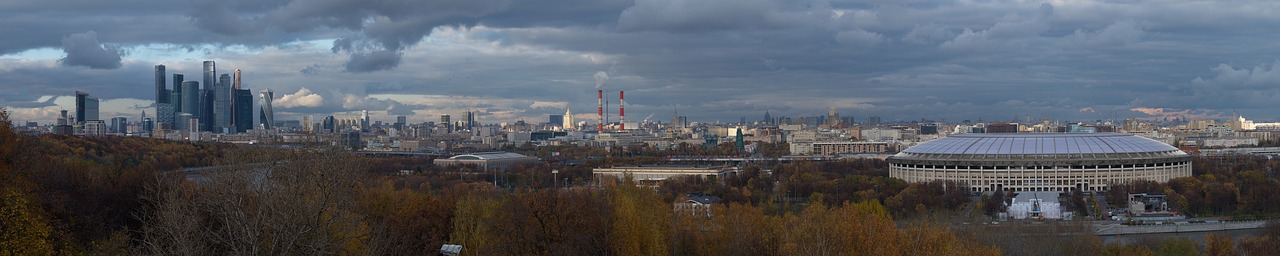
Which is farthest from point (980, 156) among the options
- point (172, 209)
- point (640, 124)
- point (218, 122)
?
point (640, 124)

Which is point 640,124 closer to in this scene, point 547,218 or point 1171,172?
point 1171,172

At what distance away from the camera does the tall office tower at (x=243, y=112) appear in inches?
5595

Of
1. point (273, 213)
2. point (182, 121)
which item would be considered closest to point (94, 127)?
point (182, 121)

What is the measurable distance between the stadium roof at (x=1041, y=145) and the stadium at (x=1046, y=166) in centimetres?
4

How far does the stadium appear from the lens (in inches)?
2058

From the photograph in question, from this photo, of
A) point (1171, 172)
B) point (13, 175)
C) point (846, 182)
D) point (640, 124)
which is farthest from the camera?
point (640, 124)

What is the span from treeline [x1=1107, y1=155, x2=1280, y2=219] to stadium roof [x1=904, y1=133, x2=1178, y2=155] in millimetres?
5110

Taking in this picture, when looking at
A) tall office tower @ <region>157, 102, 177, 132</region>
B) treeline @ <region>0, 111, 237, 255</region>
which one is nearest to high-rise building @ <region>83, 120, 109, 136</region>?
tall office tower @ <region>157, 102, 177, 132</region>

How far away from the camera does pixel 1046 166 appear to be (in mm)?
52812

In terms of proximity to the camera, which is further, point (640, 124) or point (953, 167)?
point (640, 124)

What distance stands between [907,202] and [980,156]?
16.8m

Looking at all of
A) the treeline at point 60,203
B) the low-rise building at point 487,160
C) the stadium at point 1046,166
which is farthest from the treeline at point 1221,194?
the low-rise building at point 487,160

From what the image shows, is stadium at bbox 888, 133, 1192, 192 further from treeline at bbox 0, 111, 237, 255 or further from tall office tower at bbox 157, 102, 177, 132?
tall office tower at bbox 157, 102, 177, 132

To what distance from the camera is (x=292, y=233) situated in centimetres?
1362
